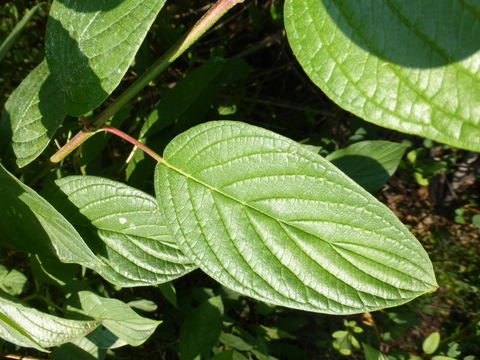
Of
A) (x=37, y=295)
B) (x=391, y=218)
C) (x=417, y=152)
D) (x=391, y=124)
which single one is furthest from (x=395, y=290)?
(x=417, y=152)

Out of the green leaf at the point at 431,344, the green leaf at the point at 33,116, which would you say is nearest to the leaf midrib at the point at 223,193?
the green leaf at the point at 33,116

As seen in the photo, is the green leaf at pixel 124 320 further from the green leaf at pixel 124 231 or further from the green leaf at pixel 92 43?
the green leaf at pixel 92 43

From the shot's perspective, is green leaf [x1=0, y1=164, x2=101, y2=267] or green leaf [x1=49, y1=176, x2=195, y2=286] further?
green leaf [x1=49, y1=176, x2=195, y2=286]

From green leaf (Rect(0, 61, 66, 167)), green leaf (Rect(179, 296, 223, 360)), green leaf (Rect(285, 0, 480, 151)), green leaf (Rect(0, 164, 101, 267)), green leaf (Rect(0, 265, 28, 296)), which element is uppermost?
green leaf (Rect(0, 61, 66, 167))

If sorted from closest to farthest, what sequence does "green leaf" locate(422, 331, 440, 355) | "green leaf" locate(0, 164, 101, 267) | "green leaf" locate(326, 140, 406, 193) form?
"green leaf" locate(0, 164, 101, 267) < "green leaf" locate(326, 140, 406, 193) < "green leaf" locate(422, 331, 440, 355)

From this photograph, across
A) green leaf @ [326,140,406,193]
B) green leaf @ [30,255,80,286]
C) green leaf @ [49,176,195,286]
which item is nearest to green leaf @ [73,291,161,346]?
green leaf @ [30,255,80,286]

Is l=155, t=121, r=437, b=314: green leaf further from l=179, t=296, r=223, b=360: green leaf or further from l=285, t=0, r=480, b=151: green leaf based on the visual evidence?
l=179, t=296, r=223, b=360: green leaf

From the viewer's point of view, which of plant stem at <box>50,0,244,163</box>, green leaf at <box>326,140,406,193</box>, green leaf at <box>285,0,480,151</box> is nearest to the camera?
green leaf at <box>285,0,480,151</box>
